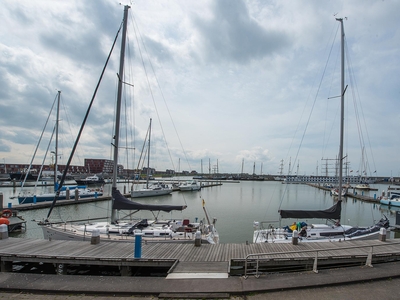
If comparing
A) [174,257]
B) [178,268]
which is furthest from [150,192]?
[178,268]

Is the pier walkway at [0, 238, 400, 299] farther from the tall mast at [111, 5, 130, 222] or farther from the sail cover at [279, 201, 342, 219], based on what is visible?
the tall mast at [111, 5, 130, 222]

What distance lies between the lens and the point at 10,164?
16762cm

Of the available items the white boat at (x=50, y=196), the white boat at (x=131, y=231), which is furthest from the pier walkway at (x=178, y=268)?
the white boat at (x=50, y=196)

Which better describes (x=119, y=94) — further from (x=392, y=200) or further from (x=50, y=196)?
(x=392, y=200)

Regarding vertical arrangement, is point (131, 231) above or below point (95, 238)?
below

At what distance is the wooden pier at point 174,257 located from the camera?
11.2 meters

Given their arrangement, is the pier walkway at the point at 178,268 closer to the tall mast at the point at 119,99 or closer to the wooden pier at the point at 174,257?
the wooden pier at the point at 174,257

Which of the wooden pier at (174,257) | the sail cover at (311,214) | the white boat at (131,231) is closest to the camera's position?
the wooden pier at (174,257)

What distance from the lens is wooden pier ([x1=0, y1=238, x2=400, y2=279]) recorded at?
1117 centimetres

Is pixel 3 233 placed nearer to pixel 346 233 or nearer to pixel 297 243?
pixel 297 243

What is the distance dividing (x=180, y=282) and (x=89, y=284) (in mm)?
3351

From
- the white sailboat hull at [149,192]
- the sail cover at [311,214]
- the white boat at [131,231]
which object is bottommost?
the white sailboat hull at [149,192]

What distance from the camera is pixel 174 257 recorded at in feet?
38.8

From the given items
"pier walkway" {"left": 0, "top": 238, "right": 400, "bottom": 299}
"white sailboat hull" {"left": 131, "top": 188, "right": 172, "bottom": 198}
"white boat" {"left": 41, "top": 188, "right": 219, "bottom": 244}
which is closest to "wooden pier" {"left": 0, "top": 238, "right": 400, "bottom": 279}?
"pier walkway" {"left": 0, "top": 238, "right": 400, "bottom": 299}
